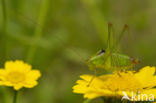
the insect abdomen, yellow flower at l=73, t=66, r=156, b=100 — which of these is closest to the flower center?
yellow flower at l=73, t=66, r=156, b=100

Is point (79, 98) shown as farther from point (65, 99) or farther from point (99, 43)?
point (99, 43)

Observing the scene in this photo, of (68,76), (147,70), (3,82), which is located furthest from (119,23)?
(3,82)

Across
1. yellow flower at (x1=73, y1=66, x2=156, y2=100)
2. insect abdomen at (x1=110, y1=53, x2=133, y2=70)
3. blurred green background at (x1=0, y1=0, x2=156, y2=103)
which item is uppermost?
blurred green background at (x1=0, y1=0, x2=156, y2=103)

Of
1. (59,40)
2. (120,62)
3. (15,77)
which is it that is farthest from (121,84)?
(59,40)

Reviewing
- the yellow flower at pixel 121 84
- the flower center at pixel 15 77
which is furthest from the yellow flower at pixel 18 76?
the yellow flower at pixel 121 84

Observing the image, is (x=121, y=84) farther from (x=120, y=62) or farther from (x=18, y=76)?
(x=18, y=76)

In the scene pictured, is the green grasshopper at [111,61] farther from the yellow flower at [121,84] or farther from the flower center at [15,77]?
the flower center at [15,77]

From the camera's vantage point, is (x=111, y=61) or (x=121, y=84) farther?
(x=111, y=61)

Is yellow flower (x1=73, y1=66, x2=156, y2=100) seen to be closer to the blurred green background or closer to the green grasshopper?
the green grasshopper
